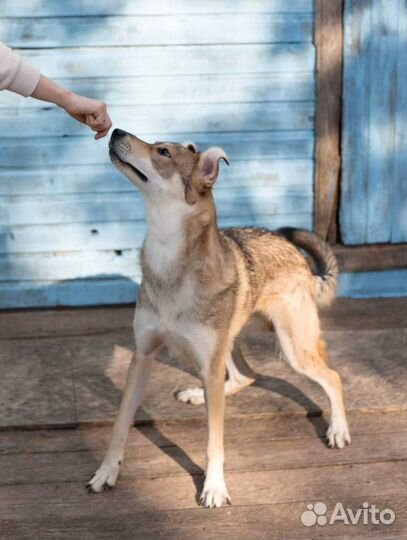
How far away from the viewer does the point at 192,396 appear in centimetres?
515

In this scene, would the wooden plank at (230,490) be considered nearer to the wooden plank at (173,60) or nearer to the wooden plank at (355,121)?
the wooden plank at (355,121)

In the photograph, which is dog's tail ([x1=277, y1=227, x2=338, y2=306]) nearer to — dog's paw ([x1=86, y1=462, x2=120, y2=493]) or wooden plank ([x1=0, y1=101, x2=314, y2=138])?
wooden plank ([x1=0, y1=101, x2=314, y2=138])

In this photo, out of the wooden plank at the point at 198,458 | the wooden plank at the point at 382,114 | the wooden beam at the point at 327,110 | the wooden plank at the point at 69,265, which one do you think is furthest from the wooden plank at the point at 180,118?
the wooden plank at the point at 198,458

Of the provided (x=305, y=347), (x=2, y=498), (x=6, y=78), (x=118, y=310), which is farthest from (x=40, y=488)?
(x=118, y=310)

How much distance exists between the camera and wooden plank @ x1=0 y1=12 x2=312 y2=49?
602cm

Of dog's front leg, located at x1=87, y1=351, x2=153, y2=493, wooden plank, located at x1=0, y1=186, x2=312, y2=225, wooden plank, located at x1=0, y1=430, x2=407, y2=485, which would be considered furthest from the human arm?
wooden plank, located at x1=0, y1=186, x2=312, y2=225

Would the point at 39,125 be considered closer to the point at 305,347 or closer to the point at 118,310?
the point at 118,310

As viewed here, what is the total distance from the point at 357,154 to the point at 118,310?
6.50 feet

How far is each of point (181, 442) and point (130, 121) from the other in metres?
2.40

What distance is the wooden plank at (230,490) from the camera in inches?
165

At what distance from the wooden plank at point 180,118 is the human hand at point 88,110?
2.18 meters

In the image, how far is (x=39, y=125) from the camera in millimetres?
6176

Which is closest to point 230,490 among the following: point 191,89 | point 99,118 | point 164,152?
point 164,152

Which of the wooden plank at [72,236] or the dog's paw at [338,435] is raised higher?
the wooden plank at [72,236]
